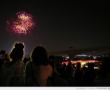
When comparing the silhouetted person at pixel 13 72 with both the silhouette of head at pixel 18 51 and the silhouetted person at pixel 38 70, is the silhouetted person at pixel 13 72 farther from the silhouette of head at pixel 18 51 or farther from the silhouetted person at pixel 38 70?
the silhouetted person at pixel 38 70

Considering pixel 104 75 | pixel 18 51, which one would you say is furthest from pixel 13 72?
pixel 104 75

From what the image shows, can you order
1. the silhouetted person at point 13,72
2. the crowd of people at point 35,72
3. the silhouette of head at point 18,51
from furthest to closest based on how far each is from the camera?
the silhouette of head at point 18,51
the silhouetted person at point 13,72
the crowd of people at point 35,72

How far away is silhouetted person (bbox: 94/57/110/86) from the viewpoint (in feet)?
8.45

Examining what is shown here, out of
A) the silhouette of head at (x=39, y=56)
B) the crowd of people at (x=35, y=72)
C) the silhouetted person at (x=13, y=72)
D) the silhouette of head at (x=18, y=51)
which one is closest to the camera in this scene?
the crowd of people at (x=35, y=72)

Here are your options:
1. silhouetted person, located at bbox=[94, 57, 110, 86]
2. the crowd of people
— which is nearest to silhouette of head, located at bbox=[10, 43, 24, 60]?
the crowd of people

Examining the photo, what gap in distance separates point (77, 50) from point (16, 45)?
53.2 meters

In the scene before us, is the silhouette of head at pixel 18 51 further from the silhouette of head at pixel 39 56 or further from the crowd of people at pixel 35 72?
the silhouette of head at pixel 39 56

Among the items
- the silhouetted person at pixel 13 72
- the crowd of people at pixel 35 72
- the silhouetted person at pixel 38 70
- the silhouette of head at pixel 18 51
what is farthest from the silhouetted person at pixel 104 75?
the silhouette of head at pixel 18 51

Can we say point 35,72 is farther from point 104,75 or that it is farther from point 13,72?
point 104,75

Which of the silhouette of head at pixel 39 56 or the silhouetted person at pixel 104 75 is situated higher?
the silhouette of head at pixel 39 56

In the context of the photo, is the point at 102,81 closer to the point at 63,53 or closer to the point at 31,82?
the point at 31,82

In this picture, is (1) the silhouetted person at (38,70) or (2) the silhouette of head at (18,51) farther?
(2) the silhouette of head at (18,51)

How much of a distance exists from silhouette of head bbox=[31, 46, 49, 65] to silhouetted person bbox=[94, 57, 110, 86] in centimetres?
71

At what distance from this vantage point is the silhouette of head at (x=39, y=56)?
99.1 inches
